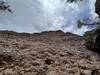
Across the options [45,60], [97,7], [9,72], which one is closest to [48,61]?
[45,60]

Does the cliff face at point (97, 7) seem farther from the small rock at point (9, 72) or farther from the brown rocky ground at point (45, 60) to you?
the small rock at point (9, 72)

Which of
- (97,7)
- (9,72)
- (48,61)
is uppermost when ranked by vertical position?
(97,7)

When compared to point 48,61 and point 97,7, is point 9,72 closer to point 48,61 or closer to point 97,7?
point 48,61

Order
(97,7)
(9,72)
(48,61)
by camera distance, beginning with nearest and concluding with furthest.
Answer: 1. (9,72)
2. (48,61)
3. (97,7)

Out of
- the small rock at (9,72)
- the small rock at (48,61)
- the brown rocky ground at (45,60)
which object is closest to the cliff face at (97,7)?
the brown rocky ground at (45,60)

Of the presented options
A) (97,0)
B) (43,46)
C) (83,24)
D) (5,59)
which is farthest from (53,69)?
(97,0)

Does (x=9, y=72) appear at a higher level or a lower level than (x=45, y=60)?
lower

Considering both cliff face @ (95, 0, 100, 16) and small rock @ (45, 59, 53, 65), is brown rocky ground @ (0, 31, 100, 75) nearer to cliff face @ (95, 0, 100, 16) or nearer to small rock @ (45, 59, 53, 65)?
small rock @ (45, 59, 53, 65)

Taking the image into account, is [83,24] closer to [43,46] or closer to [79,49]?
[79,49]

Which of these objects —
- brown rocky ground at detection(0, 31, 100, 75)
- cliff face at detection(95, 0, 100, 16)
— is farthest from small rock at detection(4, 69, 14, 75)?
cliff face at detection(95, 0, 100, 16)

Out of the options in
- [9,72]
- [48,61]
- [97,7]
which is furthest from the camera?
A: [97,7]

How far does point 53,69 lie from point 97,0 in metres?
4.42

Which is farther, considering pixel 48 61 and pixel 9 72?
pixel 48 61

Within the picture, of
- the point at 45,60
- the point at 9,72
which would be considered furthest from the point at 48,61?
the point at 9,72
